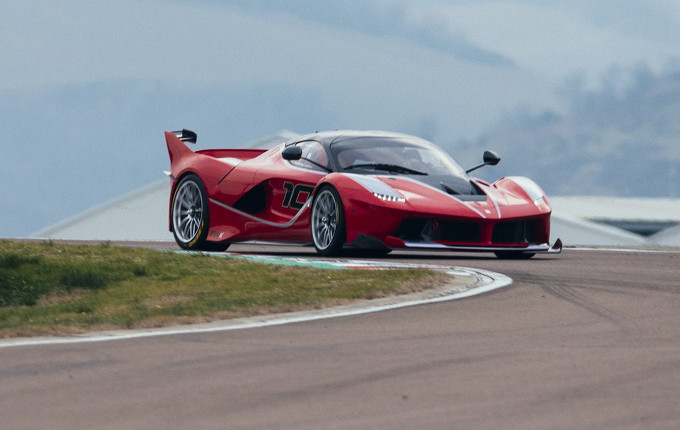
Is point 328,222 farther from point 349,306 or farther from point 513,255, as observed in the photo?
point 349,306

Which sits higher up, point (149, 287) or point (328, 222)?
point (328, 222)

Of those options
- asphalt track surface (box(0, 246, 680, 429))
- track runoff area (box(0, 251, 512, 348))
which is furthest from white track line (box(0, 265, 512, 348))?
asphalt track surface (box(0, 246, 680, 429))

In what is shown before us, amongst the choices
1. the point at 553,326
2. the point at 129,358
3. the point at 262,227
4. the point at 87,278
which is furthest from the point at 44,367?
the point at 262,227

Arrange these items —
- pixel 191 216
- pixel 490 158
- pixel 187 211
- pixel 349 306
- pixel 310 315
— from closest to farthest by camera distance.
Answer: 1. pixel 310 315
2. pixel 349 306
3. pixel 490 158
4. pixel 191 216
5. pixel 187 211

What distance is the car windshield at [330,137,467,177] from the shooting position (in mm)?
14391

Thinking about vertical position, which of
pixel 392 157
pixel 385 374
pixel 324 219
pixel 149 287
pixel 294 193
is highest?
pixel 392 157

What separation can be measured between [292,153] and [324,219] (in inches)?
36.5

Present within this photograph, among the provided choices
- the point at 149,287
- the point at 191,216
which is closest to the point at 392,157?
the point at 191,216

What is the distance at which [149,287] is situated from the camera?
11117 millimetres

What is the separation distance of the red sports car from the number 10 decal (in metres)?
0.01

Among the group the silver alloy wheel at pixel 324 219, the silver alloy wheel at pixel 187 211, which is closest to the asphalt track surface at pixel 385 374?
the silver alloy wheel at pixel 324 219

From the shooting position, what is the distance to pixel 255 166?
49.9ft

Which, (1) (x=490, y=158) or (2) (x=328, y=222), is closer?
(2) (x=328, y=222)

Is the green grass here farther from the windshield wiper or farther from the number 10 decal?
the windshield wiper
